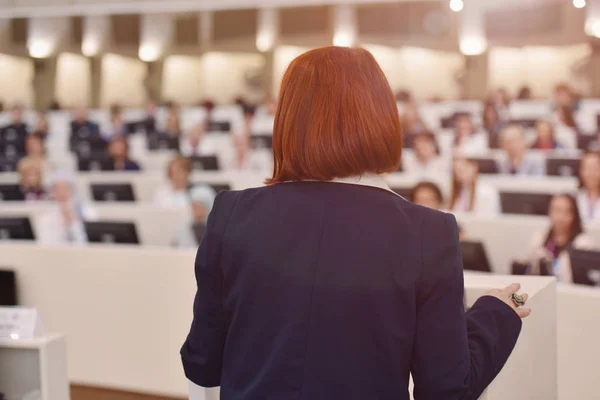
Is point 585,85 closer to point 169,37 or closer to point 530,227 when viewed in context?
point 169,37

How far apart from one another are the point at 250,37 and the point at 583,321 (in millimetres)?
15626

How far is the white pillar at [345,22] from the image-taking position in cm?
1650

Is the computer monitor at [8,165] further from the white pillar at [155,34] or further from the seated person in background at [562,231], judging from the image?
the white pillar at [155,34]

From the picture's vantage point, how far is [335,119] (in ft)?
3.92

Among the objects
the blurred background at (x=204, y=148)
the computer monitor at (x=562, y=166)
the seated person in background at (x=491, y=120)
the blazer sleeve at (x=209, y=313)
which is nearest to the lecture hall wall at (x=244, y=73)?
the blurred background at (x=204, y=148)

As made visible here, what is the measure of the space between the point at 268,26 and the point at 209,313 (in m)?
16.5

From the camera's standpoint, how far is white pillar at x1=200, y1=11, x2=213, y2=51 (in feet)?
57.4

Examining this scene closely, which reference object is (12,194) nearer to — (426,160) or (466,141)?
(426,160)

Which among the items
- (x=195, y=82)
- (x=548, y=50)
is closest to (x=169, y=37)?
(x=195, y=82)

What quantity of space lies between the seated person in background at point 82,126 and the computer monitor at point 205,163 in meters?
5.84

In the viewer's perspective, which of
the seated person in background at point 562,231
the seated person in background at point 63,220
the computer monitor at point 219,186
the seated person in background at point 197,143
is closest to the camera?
the seated person in background at point 562,231

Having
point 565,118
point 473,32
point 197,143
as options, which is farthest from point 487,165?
point 473,32

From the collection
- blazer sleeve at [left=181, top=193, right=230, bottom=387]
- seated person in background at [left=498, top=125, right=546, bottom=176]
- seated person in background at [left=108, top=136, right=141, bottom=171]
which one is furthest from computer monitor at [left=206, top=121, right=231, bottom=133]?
blazer sleeve at [left=181, top=193, right=230, bottom=387]

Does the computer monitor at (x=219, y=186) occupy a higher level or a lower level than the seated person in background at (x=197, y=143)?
lower
